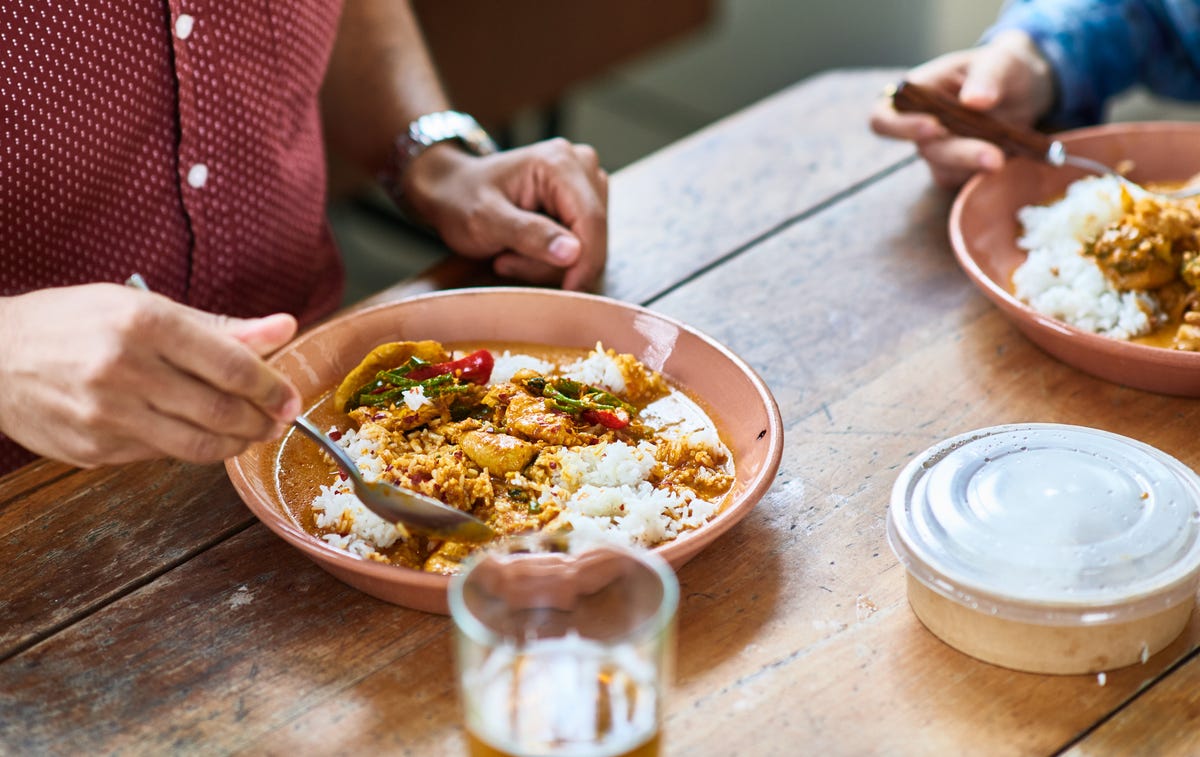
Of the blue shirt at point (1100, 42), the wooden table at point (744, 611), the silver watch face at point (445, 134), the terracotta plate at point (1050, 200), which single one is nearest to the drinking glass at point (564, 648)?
the wooden table at point (744, 611)

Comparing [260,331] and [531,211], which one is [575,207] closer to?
[531,211]

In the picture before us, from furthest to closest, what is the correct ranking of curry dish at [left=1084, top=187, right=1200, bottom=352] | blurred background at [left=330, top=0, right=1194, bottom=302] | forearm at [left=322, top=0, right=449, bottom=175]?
blurred background at [left=330, top=0, right=1194, bottom=302] < forearm at [left=322, top=0, right=449, bottom=175] < curry dish at [left=1084, top=187, right=1200, bottom=352]

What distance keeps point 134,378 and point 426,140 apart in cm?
94

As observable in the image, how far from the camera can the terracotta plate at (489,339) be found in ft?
3.76

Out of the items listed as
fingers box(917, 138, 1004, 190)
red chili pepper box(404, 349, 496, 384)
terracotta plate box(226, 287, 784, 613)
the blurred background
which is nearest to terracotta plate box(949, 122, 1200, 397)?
fingers box(917, 138, 1004, 190)

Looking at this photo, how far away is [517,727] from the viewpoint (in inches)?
34.4

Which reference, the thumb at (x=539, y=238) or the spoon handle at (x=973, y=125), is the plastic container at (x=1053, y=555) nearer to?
the thumb at (x=539, y=238)

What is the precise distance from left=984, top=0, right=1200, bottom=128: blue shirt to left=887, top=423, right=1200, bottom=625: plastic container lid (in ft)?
3.37

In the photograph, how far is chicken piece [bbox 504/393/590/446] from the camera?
1.31 metres

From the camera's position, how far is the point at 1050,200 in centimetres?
185

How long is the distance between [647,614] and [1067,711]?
42 cm

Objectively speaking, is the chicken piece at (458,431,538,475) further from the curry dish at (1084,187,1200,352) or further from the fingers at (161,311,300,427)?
the curry dish at (1084,187,1200,352)

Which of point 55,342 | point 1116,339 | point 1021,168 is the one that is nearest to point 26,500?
point 55,342

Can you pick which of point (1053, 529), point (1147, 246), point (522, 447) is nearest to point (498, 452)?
point (522, 447)
